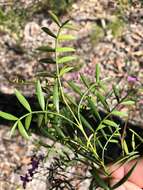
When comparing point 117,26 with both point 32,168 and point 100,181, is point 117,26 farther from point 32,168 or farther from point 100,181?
point 100,181

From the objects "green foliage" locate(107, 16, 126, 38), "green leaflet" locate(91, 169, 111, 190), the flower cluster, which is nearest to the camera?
"green leaflet" locate(91, 169, 111, 190)

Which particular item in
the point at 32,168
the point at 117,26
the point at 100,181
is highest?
the point at 117,26

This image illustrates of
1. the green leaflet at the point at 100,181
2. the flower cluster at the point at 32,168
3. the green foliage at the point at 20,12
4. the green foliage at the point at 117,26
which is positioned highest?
the green foliage at the point at 20,12

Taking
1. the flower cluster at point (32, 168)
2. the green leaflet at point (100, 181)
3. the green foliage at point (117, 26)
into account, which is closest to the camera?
the green leaflet at point (100, 181)

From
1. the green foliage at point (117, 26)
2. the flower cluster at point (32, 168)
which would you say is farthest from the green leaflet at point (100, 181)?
the green foliage at point (117, 26)

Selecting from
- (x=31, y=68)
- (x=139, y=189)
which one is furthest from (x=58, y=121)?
(x=31, y=68)

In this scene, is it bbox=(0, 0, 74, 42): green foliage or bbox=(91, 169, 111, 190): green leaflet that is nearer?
bbox=(91, 169, 111, 190): green leaflet

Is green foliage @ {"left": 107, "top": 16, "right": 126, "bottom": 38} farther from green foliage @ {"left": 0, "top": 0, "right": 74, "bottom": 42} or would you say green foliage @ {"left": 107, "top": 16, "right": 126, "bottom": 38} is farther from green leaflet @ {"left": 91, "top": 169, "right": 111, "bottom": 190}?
green leaflet @ {"left": 91, "top": 169, "right": 111, "bottom": 190}

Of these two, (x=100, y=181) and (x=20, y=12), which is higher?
(x=20, y=12)

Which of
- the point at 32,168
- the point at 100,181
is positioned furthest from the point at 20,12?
the point at 100,181

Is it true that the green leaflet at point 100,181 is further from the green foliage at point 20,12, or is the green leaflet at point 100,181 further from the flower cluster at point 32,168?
the green foliage at point 20,12

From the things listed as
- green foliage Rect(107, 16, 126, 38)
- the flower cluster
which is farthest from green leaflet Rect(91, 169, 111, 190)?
green foliage Rect(107, 16, 126, 38)

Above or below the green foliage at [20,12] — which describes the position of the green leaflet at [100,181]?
below
